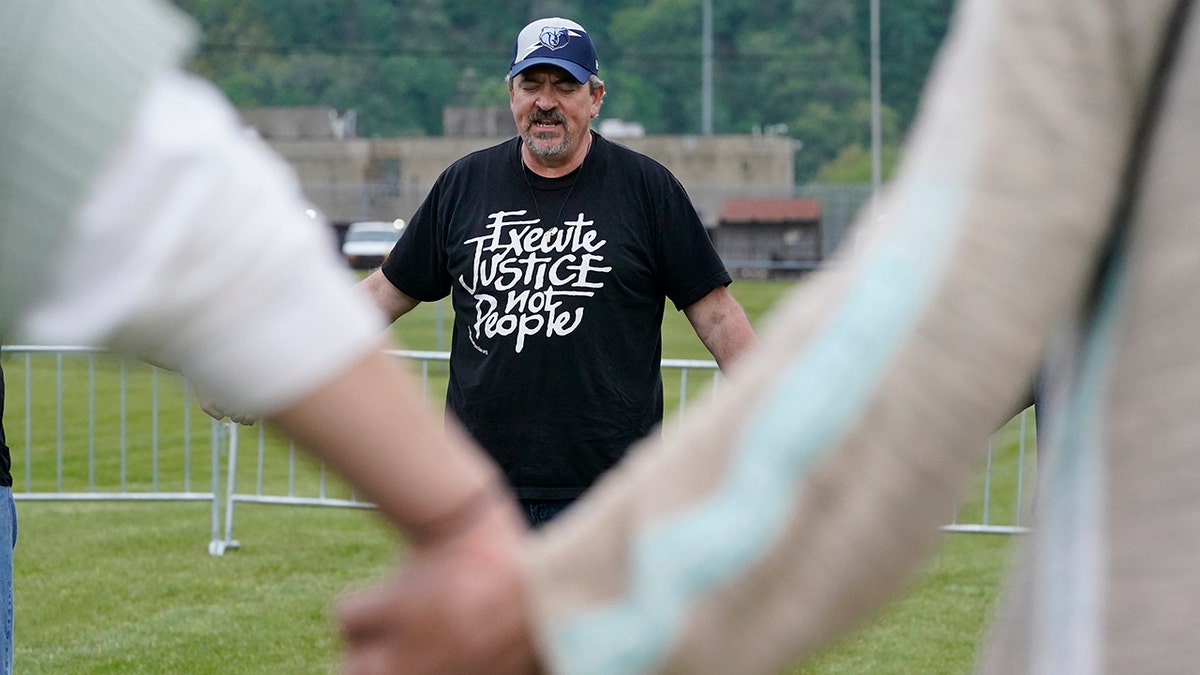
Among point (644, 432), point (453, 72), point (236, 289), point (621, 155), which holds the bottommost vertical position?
point (644, 432)

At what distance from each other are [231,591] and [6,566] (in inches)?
180

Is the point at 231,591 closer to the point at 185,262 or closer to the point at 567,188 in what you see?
the point at 567,188

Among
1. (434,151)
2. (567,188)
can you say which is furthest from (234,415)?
(434,151)

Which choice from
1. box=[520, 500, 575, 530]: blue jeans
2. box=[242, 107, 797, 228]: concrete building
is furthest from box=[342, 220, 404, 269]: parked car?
box=[520, 500, 575, 530]: blue jeans

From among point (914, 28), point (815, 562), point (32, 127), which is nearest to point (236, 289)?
point (32, 127)

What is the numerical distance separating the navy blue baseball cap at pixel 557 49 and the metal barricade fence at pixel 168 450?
53.1 inches

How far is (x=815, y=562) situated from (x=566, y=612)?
160mm

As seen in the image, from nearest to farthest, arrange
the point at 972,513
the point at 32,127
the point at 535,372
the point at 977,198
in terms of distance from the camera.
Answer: the point at 977,198, the point at 32,127, the point at 535,372, the point at 972,513

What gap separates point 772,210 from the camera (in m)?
56.8

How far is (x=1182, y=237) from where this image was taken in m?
0.90

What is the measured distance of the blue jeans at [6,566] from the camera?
3709 millimetres

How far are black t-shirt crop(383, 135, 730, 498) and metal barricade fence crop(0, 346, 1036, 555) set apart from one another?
1148 millimetres

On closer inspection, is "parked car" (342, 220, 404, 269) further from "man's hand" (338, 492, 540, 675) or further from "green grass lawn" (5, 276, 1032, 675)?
"man's hand" (338, 492, 540, 675)

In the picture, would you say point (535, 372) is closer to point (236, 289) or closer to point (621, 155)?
point (621, 155)
